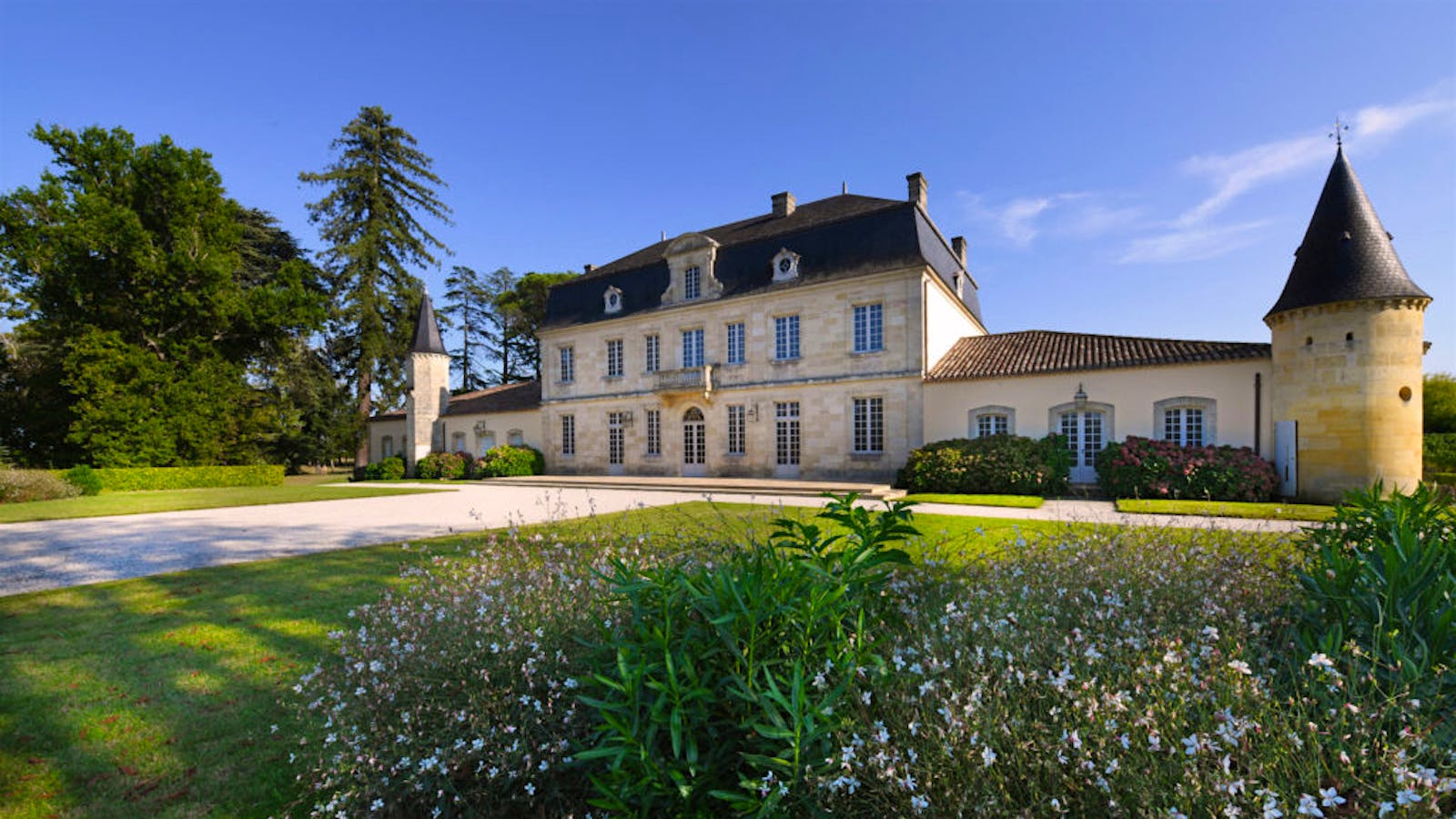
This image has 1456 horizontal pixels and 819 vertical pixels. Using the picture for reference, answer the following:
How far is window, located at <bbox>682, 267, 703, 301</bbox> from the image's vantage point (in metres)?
22.0

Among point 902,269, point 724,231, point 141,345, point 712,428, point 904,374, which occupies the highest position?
point 724,231

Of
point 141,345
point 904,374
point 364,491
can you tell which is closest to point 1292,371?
point 904,374

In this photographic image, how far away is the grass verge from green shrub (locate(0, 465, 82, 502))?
0.31 meters

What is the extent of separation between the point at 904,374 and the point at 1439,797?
16853mm

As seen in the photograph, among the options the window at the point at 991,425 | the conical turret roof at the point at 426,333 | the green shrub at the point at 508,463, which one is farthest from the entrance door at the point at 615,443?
the window at the point at 991,425

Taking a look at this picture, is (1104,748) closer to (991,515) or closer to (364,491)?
(991,515)

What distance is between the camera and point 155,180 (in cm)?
2289

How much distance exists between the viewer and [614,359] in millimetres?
24391

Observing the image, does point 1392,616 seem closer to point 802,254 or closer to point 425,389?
point 802,254

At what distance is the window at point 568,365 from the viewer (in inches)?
1005

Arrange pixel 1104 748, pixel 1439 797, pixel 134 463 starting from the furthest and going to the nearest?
pixel 134 463 → pixel 1104 748 → pixel 1439 797

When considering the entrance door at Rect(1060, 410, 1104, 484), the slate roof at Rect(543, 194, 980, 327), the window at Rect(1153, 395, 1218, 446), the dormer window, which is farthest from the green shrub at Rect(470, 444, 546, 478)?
the window at Rect(1153, 395, 1218, 446)

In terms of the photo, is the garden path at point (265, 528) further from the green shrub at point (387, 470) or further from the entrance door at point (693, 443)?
the green shrub at point (387, 470)

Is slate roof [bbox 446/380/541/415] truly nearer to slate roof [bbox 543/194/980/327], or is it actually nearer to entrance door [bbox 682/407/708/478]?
slate roof [bbox 543/194/980/327]
